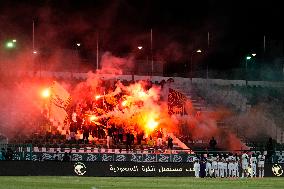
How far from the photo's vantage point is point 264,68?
68.5 meters

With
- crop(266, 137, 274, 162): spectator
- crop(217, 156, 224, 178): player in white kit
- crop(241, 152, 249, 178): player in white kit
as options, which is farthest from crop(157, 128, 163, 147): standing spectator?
crop(241, 152, 249, 178): player in white kit

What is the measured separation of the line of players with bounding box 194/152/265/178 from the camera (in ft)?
139

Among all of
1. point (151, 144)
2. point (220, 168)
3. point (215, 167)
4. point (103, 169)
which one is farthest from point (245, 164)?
point (151, 144)

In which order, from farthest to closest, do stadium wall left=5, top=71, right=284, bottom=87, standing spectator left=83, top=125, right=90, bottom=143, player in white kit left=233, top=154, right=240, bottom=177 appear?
stadium wall left=5, top=71, right=284, bottom=87, standing spectator left=83, top=125, right=90, bottom=143, player in white kit left=233, top=154, right=240, bottom=177

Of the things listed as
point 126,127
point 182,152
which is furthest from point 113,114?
point 182,152

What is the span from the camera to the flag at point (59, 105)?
171ft

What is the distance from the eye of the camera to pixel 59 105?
176 ft

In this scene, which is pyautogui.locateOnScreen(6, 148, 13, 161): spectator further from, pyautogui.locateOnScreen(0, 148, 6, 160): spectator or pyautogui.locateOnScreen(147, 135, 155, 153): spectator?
pyautogui.locateOnScreen(147, 135, 155, 153): spectator

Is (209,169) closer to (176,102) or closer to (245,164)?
(245,164)

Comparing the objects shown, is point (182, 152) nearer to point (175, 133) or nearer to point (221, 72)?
point (175, 133)

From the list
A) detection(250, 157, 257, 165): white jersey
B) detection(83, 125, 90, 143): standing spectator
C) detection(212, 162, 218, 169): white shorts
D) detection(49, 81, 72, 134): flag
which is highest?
detection(49, 81, 72, 134): flag

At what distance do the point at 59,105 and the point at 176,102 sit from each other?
33.7 ft

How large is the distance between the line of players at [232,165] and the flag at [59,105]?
13.5m

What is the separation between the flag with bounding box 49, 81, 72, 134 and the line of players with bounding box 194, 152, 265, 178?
1351 cm
